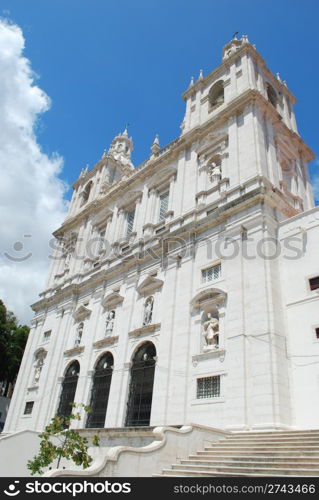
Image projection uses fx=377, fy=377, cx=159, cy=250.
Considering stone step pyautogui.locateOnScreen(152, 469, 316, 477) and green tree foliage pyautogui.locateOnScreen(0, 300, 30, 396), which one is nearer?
stone step pyautogui.locateOnScreen(152, 469, 316, 477)

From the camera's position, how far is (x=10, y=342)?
3953cm

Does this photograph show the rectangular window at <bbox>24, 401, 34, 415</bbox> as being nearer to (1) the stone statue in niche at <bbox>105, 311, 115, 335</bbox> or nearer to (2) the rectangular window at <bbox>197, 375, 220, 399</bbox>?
(1) the stone statue in niche at <bbox>105, 311, 115, 335</bbox>

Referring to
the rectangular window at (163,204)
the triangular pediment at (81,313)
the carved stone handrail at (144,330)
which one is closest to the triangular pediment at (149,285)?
the carved stone handrail at (144,330)

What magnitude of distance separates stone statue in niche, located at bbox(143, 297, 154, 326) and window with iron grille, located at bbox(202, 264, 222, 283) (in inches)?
151

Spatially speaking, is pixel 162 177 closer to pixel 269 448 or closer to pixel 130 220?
pixel 130 220

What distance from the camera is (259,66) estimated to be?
27469 millimetres

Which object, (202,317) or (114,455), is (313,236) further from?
(114,455)

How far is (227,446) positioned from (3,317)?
31.3 metres

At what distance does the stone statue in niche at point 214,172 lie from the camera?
22578mm

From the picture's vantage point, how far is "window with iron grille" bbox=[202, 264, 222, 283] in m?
18.4

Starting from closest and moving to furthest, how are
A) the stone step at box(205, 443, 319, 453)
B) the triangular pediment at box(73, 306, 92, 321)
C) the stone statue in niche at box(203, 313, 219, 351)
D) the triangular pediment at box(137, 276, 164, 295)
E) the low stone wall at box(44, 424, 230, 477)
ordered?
the low stone wall at box(44, 424, 230, 477) < the stone step at box(205, 443, 319, 453) < the stone statue in niche at box(203, 313, 219, 351) < the triangular pediment at box(137, 276, 164, 295) < the triangular pediment at box(73, 306, 92, 321)

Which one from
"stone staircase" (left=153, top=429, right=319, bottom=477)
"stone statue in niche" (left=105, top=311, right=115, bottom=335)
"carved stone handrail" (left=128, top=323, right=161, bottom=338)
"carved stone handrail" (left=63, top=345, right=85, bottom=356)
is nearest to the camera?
"stone staircase" (left=153, top=429, right=319, bottom=477)

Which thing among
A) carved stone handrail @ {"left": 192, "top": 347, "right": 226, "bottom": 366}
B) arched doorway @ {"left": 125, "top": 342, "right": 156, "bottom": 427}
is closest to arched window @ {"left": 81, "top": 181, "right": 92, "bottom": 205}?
arched doorway @ {"left": 125, "top": 342, "right": 156, "bottom": 427}
